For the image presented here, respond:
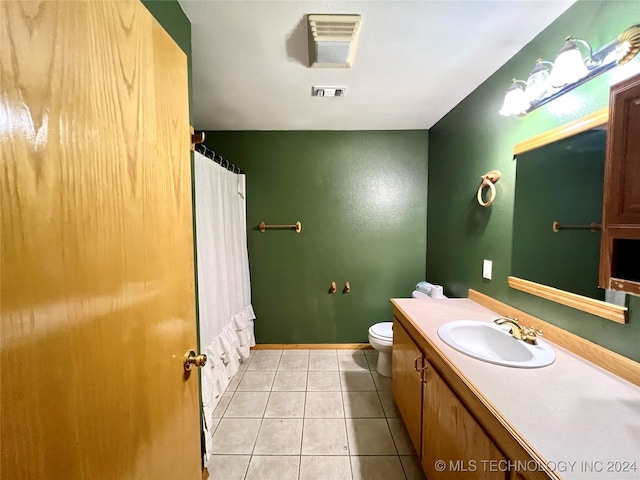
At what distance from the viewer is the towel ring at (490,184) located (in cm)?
159

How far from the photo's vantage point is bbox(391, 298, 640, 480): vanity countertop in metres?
0.60

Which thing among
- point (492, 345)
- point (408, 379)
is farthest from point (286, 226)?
point (492, 345)

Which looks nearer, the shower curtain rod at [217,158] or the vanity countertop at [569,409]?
the vanity countertop at [569,409]

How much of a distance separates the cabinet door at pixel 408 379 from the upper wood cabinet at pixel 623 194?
2.74 feet

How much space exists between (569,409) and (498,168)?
4.42 feet

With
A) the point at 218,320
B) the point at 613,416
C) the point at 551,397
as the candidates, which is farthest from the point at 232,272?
the point at 613,416

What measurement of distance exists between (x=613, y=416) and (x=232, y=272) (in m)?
2.24

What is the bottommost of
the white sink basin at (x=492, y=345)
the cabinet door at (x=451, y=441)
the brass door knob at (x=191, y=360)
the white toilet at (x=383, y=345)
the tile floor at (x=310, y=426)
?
the tile floor at (x=310, y=426)

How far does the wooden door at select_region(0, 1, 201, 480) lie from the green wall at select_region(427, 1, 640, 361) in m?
1.62

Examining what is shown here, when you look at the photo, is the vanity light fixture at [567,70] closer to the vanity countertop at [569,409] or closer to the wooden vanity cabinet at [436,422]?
the vanity countertop at [569,409]

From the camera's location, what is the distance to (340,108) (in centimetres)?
210

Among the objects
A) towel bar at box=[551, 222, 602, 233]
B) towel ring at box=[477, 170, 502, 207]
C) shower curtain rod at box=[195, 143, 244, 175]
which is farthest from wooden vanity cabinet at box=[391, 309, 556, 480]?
shower curtain rod at box=[195, 143, 244, 175]

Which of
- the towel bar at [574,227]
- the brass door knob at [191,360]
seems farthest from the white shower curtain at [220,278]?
the towel bar at [574,227]

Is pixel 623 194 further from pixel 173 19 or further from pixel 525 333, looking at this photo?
pixel 173 19
